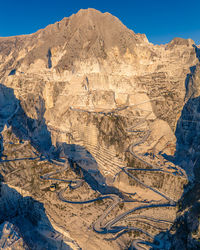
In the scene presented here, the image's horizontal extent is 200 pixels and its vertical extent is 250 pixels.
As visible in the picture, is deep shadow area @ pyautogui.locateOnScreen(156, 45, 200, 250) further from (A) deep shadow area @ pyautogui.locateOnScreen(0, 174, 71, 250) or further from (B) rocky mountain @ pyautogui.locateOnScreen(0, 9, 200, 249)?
(A) deep shadow area @ pyautogui.locateOnScreen(0, 174, 71, 250)

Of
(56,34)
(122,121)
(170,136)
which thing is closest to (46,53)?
(56,34)

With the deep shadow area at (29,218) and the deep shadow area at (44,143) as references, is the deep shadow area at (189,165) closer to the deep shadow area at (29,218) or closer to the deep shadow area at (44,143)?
the deep shadow area at (44,143)

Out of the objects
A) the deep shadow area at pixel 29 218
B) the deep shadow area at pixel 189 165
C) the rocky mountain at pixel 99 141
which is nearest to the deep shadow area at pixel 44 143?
the rocky mountain at pixel 99 141

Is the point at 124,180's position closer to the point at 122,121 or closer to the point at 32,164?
the point at 122,121

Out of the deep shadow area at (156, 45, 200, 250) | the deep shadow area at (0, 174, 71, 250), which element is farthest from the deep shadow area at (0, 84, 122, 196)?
the deep shadow area at (156, 45, 200, 250)

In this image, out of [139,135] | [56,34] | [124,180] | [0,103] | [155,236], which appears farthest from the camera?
[56,34]

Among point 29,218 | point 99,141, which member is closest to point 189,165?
point 99,141

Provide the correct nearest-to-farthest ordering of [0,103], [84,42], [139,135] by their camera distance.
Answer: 1. [139,135]
2. [0,103]
3. [84,42]
